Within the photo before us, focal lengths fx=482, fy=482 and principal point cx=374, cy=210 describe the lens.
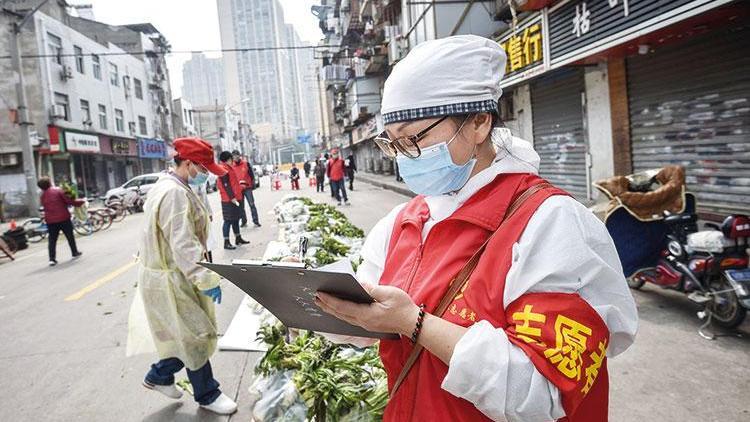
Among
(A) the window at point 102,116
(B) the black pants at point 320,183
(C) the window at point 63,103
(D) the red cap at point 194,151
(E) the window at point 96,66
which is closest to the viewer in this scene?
(D) the red cap at point 194,151

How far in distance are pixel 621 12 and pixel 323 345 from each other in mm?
7254

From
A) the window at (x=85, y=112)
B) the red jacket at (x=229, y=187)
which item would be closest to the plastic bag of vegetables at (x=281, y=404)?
the red jacket at (x=229, y=187)

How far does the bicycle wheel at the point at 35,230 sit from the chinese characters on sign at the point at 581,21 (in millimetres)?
14869

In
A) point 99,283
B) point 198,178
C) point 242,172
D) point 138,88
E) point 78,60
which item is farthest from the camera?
point 138,88

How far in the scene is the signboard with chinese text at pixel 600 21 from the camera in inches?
258

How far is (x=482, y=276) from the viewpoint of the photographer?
1.16m

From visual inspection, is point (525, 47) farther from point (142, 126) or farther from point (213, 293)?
point (142, 126)

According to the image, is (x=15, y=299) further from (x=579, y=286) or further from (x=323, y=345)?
(x=579, y=286)

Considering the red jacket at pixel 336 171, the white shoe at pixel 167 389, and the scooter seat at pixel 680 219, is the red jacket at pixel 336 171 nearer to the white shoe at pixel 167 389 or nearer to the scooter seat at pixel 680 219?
the scooter seat at pixel 680 219

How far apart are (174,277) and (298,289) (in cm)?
227

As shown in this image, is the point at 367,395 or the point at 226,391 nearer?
the point at 367,395

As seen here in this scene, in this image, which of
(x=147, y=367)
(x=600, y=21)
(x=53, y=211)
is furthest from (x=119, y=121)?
(x=147, y=367)

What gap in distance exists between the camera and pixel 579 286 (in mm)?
1090

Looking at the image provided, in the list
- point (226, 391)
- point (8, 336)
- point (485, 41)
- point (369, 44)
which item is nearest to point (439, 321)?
point (485, 41)
